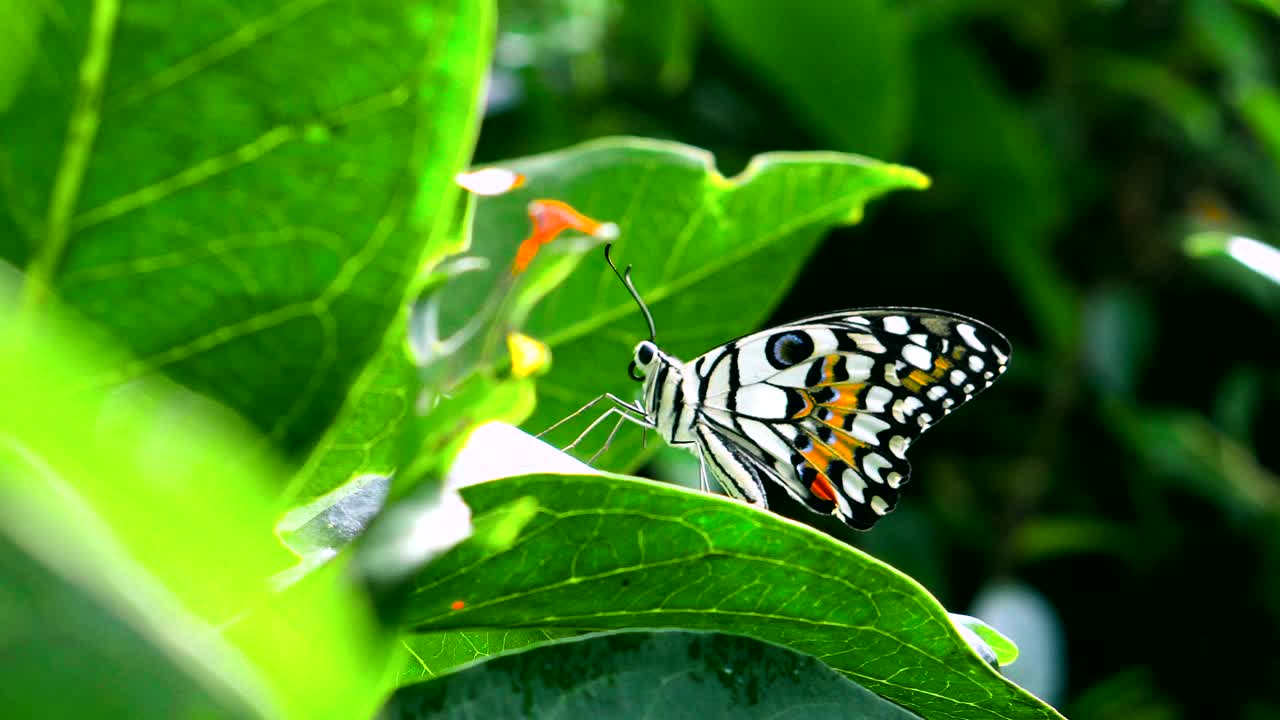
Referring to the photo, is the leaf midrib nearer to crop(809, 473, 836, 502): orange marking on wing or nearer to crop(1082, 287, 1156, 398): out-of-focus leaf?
crop(809, 473, 836, 502): orange marking on wing

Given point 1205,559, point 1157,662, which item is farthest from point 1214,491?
point 1157,662

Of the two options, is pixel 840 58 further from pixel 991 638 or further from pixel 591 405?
pixel 991 638

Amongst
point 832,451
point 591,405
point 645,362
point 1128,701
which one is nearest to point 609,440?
point 591,405

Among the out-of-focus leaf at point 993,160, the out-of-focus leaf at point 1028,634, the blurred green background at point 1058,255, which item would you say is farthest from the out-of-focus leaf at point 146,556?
the out-of-focus leaf at point 993,160

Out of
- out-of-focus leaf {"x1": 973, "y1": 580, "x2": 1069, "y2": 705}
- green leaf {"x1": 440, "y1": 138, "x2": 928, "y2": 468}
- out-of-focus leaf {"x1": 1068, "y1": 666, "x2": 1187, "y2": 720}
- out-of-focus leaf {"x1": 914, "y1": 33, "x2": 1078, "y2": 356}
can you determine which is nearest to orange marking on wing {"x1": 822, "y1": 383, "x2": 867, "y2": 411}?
green leaf {"x1": 440, "y1": 138, "x2": 928, "y2": 468}

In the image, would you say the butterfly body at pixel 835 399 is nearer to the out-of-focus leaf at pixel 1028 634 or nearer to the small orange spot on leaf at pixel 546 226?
the small orange spot on leaf at pixel 546 226

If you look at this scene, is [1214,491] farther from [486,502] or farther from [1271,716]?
[486,502]
